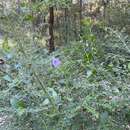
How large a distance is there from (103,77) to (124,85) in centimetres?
11

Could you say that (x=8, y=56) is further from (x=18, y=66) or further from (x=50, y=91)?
(x=50, y=91)

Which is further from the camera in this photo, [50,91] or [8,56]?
[8,56]

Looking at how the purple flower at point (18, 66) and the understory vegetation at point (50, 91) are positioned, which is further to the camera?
the purple flower at point (18, 66)

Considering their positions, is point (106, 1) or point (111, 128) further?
point (106, 1)

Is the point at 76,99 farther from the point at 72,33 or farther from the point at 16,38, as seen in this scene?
the point at 72,33

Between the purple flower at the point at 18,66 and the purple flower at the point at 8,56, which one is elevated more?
the purple flower at the point at 8,56

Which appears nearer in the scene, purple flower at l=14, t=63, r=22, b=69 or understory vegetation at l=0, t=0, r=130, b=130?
understory vegetation at l=0, t=0, r=130, b=130

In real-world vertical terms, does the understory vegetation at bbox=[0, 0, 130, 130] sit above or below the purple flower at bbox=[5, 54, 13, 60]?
below

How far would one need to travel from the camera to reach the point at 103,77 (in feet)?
4.30

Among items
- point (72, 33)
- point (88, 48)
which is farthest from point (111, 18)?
point (88, 48)

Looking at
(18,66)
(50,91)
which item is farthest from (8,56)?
(50,91)

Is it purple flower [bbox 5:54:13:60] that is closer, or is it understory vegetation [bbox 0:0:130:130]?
understory vegetation [bbox 0:0:130:130]

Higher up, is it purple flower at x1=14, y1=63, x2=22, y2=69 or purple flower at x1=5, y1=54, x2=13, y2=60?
purple flower at x1=5, y1=54, x2=13, y2=60

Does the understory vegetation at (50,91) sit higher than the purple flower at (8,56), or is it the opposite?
the purple flower at (8,56)
